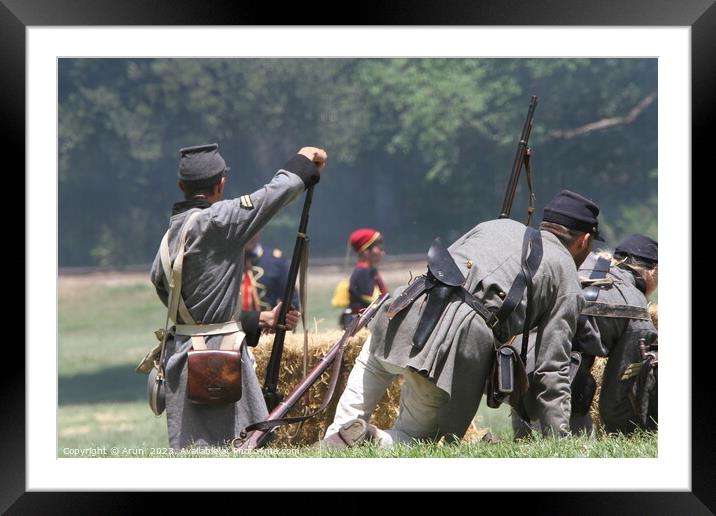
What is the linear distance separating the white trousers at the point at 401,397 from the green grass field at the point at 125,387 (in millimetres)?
224

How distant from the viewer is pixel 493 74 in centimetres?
3238

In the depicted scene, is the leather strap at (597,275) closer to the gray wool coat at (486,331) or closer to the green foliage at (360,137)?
the gray wool coat at (486,331)

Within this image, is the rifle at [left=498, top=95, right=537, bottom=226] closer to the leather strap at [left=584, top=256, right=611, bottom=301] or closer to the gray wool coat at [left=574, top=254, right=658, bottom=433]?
the leather strap at [left=584, top=256, right=611, bottom=301]

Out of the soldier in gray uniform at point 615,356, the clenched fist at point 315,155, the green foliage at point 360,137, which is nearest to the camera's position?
the clenched fist at point 315,155

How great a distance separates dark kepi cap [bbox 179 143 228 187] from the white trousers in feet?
3.79

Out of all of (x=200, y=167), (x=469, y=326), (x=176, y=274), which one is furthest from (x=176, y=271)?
(x=469, y=326)

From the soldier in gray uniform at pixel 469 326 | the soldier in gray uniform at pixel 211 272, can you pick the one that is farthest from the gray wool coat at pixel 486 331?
the soldier in gray uniform at pixel 211 272

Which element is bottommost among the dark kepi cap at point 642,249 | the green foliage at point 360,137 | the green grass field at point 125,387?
the green grass field at point 125,387

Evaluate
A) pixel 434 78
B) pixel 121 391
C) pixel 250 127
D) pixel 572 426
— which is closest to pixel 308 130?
pixel 250 127

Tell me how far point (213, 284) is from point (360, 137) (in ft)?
89.2

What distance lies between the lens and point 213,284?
225 inches

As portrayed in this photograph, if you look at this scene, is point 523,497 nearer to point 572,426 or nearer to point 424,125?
point 572,426

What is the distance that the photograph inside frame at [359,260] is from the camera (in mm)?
5738

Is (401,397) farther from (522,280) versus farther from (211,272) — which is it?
(211,272)
